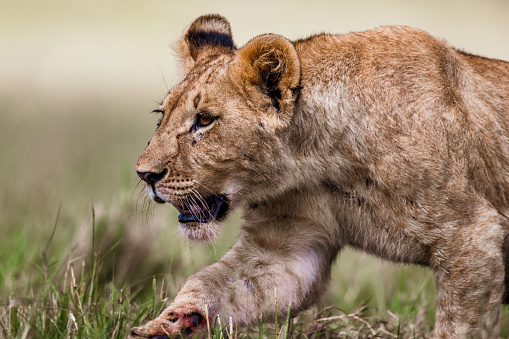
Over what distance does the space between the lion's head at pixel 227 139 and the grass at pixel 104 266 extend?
25 cm

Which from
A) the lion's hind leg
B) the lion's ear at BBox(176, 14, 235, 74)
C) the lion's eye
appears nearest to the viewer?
the lion's hind leg

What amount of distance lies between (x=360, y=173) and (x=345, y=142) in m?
0.16

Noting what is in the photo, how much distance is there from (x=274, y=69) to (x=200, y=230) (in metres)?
0.82

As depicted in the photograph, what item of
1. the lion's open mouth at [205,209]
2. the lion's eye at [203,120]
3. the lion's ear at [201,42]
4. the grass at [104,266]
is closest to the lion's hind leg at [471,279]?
the grass at [104,266]

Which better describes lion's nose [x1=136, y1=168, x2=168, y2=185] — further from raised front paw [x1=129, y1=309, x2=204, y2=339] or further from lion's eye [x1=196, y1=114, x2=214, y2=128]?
raised front paw [x1=129, y1=309, x2=204, y2=339]

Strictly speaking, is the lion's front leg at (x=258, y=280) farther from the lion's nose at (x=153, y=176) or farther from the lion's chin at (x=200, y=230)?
the lion's nose at (x=153, y=176)

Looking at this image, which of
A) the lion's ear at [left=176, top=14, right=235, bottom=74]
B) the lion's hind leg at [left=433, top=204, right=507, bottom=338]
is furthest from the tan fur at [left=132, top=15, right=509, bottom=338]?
the lion's ear at [left=176, top=14, right=235, bottom=74]

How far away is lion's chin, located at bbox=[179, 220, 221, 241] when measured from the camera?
12.4ft

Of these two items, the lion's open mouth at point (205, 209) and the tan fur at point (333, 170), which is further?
the lion's open mouth at point (205, 209)

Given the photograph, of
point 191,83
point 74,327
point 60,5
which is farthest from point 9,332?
point 60,5

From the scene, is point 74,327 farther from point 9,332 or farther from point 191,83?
point 191,83

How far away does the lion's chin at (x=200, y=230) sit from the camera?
3768 mm

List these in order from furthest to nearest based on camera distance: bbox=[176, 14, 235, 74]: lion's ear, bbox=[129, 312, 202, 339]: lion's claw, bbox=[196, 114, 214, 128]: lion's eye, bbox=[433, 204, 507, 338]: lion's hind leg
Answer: bbox=[176, 14, 235, 74]: lion's ear < bbox=[196, 114, 214, 128]: lion's eye < bbox=[433, 204, 507, 338]: lion's hind leg < bbox=[129, 312, 202, 339]: lion's claw

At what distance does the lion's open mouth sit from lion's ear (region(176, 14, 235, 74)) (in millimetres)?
897
